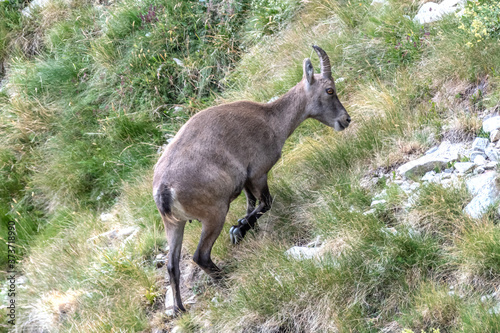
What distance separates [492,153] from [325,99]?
2360 mm

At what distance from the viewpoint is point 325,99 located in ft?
25.0

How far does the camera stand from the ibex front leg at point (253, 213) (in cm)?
698

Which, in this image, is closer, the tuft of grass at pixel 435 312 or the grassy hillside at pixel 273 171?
the tuft of grass at pixel 435 312

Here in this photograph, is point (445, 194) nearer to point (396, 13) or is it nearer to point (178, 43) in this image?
point (396, 13)

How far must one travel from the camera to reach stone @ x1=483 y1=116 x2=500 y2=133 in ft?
21.0

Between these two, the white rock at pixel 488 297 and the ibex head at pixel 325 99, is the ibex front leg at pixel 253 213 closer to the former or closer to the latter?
the ibex head at pixel 325 99

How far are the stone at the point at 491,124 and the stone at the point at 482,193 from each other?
2.79 feet

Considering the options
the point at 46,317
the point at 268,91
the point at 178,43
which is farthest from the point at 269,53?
the point at 46,317

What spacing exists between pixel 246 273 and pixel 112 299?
1.87 m

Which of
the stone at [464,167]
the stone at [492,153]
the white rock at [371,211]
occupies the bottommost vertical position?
the white rock at [371,211]

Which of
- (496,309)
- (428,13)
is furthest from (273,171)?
(496,309)

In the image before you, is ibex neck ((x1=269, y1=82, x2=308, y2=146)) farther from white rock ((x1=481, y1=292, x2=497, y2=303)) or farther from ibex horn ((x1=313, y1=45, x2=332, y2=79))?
white rock ((x1=481, y1=292, x2=497, y2=303))

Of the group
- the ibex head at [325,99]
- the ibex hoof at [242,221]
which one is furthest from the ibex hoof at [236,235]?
the ibex head at [325,99]

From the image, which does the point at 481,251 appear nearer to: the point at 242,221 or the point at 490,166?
the point at 490,166
